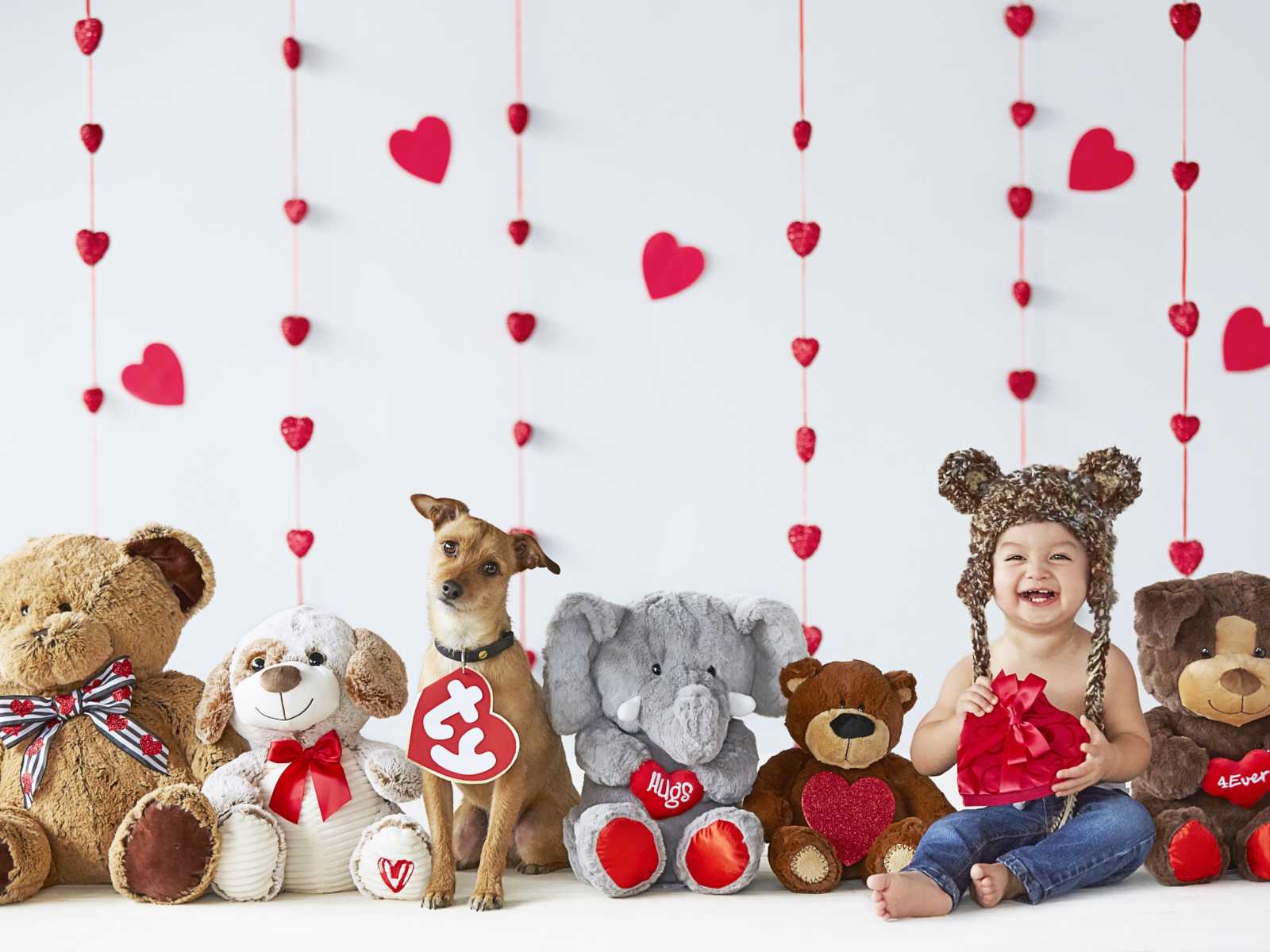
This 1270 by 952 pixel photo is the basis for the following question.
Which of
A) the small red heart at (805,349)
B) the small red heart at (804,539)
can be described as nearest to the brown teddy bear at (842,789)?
the small red heart at (804,539)

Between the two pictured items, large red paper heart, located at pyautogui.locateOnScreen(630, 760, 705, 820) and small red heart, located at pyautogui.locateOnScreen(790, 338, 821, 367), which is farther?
small red heart, located at pyautogui.locateOnScreen(790, 338, 821, 367)

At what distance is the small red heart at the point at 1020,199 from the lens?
7.80 ft

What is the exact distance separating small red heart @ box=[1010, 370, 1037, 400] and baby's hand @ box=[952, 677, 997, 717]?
0.91m

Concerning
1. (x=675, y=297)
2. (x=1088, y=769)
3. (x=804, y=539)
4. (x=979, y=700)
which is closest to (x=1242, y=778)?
(x=1088, y=769)

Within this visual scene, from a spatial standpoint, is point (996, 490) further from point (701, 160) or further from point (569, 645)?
point (701, 160)

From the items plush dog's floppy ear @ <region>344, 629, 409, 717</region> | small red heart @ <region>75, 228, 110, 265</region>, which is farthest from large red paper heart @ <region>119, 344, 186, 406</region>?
plush dog's floppy ear @ <region>344, 629, 409, 717</region>

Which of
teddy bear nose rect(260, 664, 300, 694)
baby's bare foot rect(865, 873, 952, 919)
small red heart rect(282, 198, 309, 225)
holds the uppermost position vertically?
small red heart rect(282, 198, 309, 225)

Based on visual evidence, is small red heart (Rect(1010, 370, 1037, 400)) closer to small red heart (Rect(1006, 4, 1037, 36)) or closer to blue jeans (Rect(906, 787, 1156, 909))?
small red heart (Rect(1006, 4, 1037, 36))

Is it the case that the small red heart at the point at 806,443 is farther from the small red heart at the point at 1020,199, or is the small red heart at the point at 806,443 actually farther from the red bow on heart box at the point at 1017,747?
the red bow on heart box at the point at 1017,747

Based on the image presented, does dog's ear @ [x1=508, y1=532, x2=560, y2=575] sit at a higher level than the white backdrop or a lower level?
lower

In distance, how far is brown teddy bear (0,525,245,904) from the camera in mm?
1507

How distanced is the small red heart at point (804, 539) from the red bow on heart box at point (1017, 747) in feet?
2.66

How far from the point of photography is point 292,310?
2426mm

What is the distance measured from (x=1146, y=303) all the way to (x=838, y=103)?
0.65m
